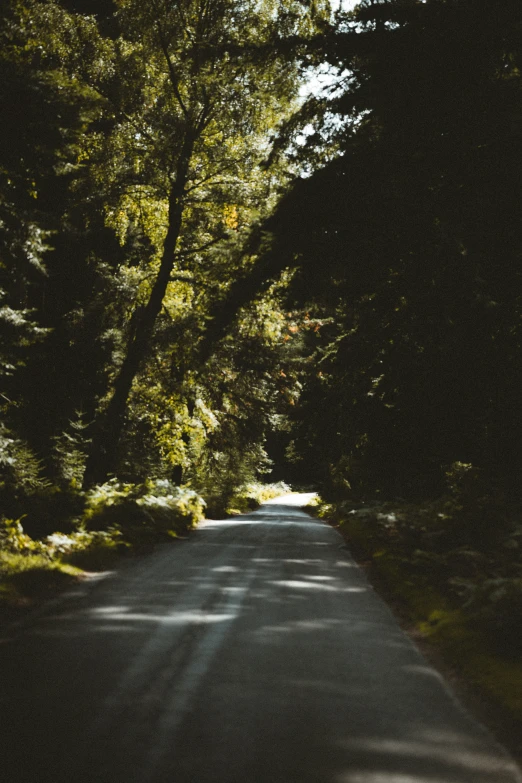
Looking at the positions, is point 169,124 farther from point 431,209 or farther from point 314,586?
point 314,586

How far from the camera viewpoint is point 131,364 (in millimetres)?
20750

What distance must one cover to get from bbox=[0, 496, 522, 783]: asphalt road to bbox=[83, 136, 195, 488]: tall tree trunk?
36.8 feet

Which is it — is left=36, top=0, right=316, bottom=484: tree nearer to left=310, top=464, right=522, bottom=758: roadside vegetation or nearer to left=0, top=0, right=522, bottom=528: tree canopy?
left=0, top=0, right=522, bottom=528: tree canopy

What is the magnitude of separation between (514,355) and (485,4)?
5.56 metres

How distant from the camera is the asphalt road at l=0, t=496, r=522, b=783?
159 inches

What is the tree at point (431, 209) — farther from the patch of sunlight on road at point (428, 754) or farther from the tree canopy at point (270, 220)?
the patch of sunlight on road at point (428, 754)

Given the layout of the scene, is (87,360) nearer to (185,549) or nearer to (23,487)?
(23,487)

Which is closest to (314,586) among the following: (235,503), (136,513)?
(136,513)

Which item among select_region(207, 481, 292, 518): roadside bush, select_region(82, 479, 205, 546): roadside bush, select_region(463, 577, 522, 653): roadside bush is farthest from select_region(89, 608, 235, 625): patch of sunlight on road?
select_region(207, 481, 292, 518): roadside bush

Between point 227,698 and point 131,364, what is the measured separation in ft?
53.3

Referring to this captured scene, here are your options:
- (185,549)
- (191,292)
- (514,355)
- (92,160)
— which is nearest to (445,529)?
(514,355)

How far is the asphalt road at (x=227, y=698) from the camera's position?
13.3ft

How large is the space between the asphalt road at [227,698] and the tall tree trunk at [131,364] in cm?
1121

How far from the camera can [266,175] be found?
22141mm
